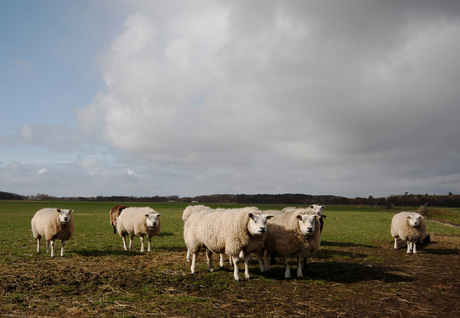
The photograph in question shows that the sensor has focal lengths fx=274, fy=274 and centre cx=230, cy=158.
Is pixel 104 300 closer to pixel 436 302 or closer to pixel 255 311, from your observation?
pixel 255 311

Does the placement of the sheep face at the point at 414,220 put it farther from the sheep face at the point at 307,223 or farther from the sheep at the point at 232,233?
the sheep at the point at 232,233

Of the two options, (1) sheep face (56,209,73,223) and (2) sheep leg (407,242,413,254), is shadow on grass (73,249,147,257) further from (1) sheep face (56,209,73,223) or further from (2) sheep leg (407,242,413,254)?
(2) sheep leg (407,242,413,254)

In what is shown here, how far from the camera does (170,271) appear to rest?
34.5 feet

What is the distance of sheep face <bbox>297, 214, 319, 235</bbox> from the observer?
30.8 ft

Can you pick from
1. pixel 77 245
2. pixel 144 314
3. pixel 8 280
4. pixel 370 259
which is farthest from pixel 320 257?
pixel 77 245

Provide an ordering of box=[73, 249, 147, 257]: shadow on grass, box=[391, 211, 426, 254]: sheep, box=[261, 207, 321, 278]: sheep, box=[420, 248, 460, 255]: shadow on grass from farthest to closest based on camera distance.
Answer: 1. box=[420, 248, 460, 255]: shadow on grass
2. box=[391, 211, 426, 254]: sheep
3. box=[73, 249, 147, 257]: shadow on grass
4. box=[261, 207, 321, 278]: sheep

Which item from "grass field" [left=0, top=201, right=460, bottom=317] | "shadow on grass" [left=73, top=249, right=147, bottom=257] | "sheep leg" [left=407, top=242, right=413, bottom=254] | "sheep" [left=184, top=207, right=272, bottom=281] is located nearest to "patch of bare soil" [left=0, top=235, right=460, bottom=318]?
"grass field" [left=0, top=201, right=460, bottom=317]

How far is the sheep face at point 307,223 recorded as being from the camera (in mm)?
9398

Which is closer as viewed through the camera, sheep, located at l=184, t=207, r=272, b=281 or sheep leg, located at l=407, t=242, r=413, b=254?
sheep, located at l=184, t=207, r=272, b=281

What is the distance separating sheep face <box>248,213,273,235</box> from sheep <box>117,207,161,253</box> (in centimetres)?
683

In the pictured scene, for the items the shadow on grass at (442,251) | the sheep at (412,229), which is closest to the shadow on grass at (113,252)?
the sheep at (412,229)

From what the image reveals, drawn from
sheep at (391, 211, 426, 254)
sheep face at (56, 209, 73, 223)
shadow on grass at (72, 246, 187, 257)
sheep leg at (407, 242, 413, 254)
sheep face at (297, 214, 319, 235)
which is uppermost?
sheep face at (297, 214, 319, 235)

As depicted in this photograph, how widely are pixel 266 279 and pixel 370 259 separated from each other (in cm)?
680

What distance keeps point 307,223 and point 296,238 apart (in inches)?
30.8
